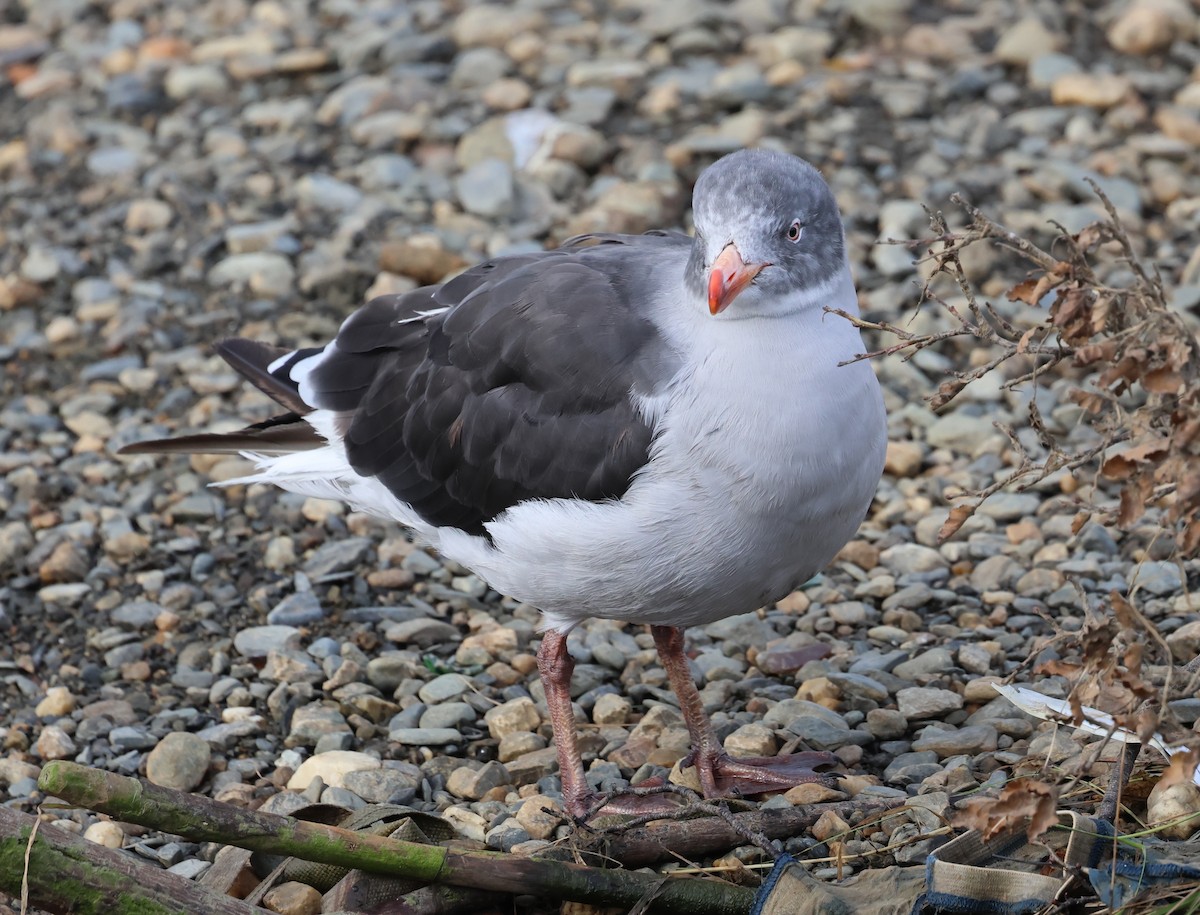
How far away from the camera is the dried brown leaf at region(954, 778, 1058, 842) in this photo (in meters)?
3.43

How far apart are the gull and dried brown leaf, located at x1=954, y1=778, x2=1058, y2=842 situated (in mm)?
1045

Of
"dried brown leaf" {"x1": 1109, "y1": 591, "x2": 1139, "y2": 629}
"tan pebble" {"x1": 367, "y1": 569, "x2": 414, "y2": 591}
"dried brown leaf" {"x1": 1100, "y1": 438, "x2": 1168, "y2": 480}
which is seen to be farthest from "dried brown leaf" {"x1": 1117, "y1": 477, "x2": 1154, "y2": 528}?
"tan pebble" {"x1": 367, "y1": 569, "x2": 414, "y2": 591}

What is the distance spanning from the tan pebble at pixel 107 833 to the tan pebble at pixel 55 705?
0.76m

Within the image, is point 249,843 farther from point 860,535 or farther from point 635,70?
point 635,70

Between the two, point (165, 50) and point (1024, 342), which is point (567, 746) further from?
point (165, 50)

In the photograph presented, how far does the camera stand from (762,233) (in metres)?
4.34

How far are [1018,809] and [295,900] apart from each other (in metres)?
1.87

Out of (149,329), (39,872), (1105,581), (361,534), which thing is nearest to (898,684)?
(1105,581)

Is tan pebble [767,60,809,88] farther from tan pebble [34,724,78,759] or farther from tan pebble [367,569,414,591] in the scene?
tan pebble [34,724,78,759]

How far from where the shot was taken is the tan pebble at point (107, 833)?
4711mm

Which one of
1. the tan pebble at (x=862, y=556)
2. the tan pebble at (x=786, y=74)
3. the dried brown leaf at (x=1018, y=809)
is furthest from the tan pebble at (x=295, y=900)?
the tan pebble at (x=786, y=74)

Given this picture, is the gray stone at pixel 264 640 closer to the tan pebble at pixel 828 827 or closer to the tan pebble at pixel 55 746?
the tan pebble at pixel 55 746

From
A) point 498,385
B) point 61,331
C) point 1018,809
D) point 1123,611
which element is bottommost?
point 61,331

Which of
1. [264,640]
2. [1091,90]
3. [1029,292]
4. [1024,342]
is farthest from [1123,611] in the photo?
[1091,90]
